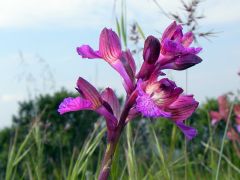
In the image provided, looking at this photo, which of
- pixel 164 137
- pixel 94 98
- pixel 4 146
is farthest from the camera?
pixel 4 146

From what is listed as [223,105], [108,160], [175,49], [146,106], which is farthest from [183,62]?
[223,105]

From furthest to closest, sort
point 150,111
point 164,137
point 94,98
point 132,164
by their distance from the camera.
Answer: point 164,137, point 132,164, point 94,98, point 150,111

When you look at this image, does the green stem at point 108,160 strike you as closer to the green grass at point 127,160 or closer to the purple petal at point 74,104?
the purple petal at point 74,104

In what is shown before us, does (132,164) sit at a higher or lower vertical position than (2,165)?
higher

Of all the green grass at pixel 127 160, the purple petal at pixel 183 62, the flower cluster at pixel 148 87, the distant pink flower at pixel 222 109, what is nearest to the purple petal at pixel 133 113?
the flower cluster at pixel 148 87

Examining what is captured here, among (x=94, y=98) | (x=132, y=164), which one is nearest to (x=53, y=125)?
(x=132, y=164)

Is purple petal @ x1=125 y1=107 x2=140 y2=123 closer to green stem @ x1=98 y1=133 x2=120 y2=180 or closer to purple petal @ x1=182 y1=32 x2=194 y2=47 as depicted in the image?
green stem @ x1=98 y1=133 x2=120 y2=180

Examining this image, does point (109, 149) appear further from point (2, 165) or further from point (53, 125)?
point (53, 125)
